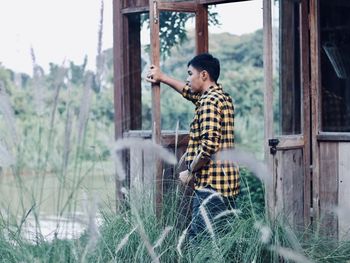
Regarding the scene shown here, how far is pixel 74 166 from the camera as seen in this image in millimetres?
4910

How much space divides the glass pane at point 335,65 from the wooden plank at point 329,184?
420mm

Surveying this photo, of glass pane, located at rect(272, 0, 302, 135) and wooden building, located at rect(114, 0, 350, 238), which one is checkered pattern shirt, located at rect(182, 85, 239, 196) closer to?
wooden building, located at rect(114, 0, 350, 238)

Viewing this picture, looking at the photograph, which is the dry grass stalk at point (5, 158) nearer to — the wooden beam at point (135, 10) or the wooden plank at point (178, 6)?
the wooden plank at point (178, 6)

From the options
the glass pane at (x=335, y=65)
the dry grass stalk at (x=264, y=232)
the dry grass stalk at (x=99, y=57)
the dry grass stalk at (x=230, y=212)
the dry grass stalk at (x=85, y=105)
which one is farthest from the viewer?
the glass pane at (x=335, y=65)

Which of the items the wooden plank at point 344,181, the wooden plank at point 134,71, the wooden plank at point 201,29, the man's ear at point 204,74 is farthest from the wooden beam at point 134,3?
the wooden plank at point 344,181

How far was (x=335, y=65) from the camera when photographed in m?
7.48

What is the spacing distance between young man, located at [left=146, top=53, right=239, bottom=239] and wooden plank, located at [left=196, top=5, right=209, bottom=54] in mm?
1215

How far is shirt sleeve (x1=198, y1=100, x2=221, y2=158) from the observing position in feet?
19.4

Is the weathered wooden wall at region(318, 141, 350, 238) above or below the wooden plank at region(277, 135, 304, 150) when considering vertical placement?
below

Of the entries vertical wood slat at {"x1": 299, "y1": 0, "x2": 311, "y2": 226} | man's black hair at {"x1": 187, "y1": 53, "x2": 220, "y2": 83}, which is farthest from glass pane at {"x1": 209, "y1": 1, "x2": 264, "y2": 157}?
man's black hair at {"x1": 187, "y1": 53, "x2": 220, "y2": 83}

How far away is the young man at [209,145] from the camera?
5.93 metres

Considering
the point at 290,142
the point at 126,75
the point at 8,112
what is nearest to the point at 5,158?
the point at 8,112

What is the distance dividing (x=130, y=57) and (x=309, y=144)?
211 centimetres

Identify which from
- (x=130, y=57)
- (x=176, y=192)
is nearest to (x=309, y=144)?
(x=176, y=192)
